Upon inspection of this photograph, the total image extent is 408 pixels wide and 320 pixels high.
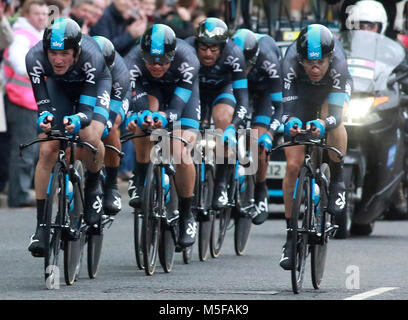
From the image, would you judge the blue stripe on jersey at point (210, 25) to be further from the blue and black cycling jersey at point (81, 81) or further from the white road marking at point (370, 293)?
the white road marking at point (370, 293)

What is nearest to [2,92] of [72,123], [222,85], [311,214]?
[222,85]

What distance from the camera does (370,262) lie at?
13.0m

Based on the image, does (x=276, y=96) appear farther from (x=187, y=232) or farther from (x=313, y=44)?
(x=313, y=44)

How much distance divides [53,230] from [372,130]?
5535 millimetres

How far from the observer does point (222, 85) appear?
14.1m

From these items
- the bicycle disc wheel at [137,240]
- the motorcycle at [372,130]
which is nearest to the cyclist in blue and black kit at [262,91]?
the motorcycle at [372,130]

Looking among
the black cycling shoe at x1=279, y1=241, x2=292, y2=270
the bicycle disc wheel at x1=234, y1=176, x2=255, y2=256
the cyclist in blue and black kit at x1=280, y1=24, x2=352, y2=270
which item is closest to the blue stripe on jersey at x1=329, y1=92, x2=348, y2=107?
the cyclist in blue and black kit at x1=280, y1=24, x2=352, y2=270

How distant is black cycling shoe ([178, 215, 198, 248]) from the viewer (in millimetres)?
12555

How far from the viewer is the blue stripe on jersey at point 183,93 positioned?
1237 centimetres

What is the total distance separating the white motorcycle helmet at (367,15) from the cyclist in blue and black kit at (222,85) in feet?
7.58

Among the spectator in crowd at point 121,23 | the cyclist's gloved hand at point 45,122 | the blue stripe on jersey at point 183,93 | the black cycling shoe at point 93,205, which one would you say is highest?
the spectator in crowd at point 121,23

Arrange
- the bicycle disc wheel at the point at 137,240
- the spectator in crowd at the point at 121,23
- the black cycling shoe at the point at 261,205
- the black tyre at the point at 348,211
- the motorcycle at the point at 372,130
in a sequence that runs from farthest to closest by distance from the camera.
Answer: the spectator in crowd at the point at 121,23 → the motorcycle at the point at 372,130 → the black tyre at the point at 348,211 → the black cycling shoe at the point at 261,205 → the bicycle disc wheel at the point at 137,240

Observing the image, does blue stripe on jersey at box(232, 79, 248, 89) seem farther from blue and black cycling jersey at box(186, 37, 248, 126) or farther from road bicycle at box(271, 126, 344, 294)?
road bicycle at box(271, 126, 344, 294)
